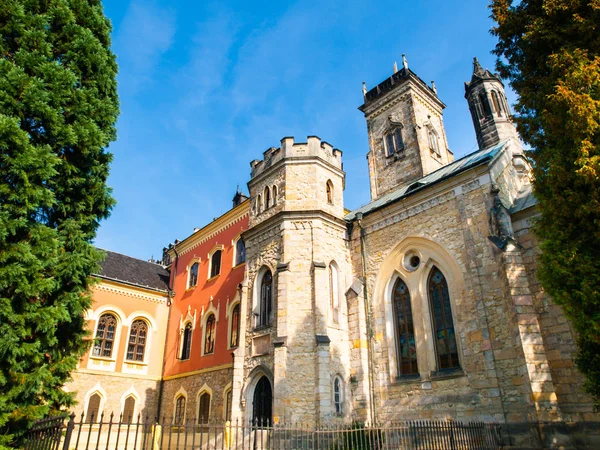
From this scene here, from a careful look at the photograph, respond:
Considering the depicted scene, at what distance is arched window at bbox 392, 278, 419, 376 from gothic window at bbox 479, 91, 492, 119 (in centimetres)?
1146

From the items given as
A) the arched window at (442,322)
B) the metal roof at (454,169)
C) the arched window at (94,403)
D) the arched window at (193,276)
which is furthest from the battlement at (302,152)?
the arched window at (94,403)

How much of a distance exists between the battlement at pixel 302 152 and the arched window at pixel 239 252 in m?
4.68

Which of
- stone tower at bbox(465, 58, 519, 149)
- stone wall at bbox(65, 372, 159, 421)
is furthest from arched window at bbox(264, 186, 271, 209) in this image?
stone wall at bbox(65, 372, 159, 421)

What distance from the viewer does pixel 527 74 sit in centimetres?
1058

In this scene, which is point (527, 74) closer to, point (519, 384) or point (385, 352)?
point (519, 384)

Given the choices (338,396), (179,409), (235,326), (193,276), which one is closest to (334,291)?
(338,396)

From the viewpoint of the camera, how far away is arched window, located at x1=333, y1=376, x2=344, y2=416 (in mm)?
14116

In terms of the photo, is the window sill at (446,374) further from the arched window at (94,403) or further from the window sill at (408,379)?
the arched window at (94,403)

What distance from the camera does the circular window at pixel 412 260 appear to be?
15461 mm

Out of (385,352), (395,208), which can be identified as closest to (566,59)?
(395,208)

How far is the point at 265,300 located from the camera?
1661 centimetres

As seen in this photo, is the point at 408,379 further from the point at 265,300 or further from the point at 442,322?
the point at 265,300

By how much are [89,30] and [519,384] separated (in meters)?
14.9

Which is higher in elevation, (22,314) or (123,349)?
(123,349)
